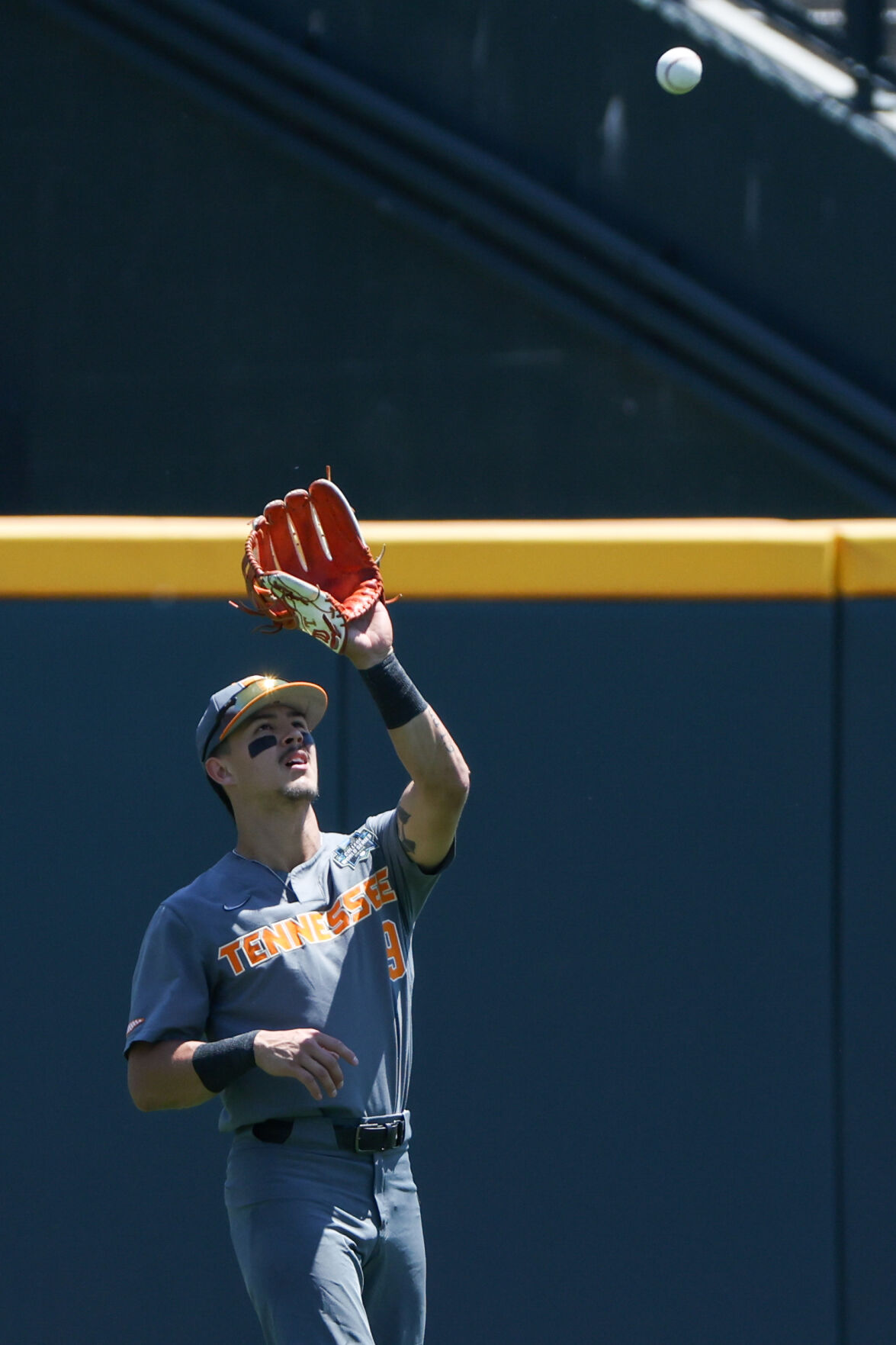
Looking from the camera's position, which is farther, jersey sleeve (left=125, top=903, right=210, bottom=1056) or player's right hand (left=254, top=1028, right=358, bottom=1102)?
jersey sleeve (left=125, top=903, right=210, bottom=1056)

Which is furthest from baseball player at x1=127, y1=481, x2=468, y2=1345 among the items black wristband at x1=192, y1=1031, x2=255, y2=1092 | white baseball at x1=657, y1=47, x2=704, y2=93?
white baseball at x1=657, y1=47, x2=704, y2=93

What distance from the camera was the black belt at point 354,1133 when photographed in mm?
2637

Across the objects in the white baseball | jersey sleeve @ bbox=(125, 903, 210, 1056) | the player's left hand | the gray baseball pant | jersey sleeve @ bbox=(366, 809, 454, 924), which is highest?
the white baseball

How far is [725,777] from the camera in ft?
11.9

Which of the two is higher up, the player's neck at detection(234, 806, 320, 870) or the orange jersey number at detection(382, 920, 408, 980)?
the player's neck at detection(234, 806, 320, 870)

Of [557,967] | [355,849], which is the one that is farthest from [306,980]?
[557,967]

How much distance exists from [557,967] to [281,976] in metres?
1.09

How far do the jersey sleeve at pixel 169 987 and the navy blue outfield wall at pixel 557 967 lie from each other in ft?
3.05

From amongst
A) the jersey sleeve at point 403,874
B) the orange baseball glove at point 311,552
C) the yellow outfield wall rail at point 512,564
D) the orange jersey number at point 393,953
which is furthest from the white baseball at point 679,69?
the orange jersey number at point 393,953

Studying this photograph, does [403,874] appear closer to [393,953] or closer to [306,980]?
[393,953]

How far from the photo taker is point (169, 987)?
264 cm

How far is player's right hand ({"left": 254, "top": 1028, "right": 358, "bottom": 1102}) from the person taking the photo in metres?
2.43

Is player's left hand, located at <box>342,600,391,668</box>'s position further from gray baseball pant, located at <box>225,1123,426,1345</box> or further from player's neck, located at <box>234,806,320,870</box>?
gray baseball pant, located at <box>225,1123,426,1345</box>

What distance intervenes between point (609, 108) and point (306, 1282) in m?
6.32
